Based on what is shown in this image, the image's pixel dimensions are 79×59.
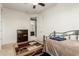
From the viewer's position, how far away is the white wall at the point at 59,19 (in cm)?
94

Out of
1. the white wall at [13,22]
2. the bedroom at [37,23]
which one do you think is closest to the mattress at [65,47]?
the bedroom at [37,23]

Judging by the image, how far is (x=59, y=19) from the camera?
3.44ft

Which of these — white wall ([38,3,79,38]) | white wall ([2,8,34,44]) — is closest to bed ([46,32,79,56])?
white wall ([38,3,79,38])

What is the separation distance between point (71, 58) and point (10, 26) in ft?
3.43

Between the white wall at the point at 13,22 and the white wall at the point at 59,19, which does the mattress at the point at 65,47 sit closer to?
the white wall at the point at 59,19

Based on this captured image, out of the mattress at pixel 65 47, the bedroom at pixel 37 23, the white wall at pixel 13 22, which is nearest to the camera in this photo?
the mattress at pixel 65 47

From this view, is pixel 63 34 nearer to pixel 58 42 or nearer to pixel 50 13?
pixel 58 42

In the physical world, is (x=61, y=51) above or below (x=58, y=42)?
below

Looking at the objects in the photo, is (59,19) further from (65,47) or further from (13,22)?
(13,22)

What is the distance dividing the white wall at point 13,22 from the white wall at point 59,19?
0.25 m

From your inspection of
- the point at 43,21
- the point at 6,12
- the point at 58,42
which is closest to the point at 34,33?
the point at 43,21

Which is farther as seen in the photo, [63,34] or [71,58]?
[63,34]

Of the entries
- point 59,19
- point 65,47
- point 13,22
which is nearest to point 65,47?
point 65,47

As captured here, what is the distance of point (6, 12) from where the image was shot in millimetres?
1147
